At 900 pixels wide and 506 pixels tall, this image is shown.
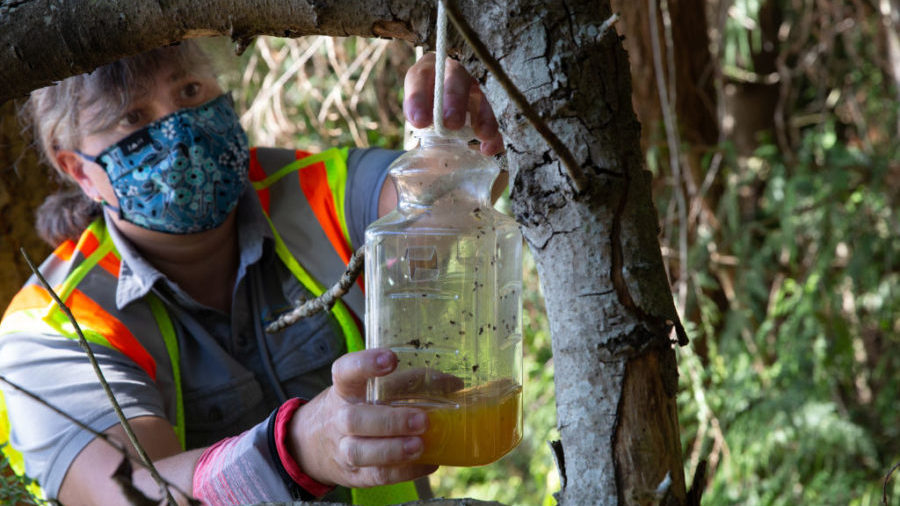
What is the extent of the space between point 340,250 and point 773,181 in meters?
1.97

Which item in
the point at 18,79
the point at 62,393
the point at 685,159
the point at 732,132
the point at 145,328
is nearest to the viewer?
the point at 18,79

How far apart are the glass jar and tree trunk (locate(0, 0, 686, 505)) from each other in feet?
0.53

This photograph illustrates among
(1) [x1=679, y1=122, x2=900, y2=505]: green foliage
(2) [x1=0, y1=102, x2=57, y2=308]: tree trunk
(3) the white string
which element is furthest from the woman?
(1) [x1=679, y1=122, x2=900, y2=505]: green foliage

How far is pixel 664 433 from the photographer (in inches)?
28.8

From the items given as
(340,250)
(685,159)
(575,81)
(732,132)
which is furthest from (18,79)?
(732,132)

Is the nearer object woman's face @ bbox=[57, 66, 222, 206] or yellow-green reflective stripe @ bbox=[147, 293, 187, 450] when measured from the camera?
yellow-green reflective stripe @ bbox=[147, 293, 187, 450]

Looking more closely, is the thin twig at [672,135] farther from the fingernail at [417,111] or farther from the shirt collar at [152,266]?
the fingernail at [417,111]

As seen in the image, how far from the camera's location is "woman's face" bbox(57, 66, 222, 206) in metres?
1.68

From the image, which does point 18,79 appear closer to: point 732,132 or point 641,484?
point 641,484

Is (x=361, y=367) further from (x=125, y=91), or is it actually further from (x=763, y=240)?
(x=763, y=240)

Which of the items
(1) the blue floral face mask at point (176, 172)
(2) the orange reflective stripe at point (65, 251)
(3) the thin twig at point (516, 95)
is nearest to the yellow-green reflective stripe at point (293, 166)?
(1) the blue floral face mask at point (176, 172)

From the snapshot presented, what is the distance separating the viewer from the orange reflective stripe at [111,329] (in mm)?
1513

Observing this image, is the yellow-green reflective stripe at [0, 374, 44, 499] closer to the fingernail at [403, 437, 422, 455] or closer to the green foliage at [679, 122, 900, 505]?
the fingernail at [403, 437, 422, 455]

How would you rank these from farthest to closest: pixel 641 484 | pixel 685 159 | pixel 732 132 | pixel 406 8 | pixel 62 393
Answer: pixel 732 132, pixel 685 159, pixel 62 393, pixel 406 8, pixel 641 484
